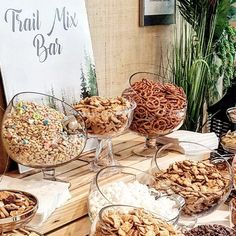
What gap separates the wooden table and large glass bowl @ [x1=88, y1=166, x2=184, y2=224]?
0.07 m

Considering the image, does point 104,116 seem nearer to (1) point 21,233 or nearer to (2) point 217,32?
(1) point 21,233

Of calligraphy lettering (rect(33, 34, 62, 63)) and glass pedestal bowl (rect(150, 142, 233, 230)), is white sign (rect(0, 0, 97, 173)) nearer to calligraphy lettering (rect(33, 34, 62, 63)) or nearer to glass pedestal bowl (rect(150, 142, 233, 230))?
calligraphy lettering (rect(33, 34, 62, 63))

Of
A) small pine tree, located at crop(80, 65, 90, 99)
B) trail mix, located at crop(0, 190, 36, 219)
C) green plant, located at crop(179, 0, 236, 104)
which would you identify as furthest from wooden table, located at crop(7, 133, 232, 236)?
green plant, located at crop(179, 0, 236, 104)

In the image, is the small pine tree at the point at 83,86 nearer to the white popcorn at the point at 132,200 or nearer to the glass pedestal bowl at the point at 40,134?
the glass pedestal bowl at the point at 40,134

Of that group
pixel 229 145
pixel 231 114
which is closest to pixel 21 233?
pixel 229 145

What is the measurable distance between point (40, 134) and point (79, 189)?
0.21 metres

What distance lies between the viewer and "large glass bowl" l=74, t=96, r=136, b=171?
1535 millimetres

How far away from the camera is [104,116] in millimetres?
1532

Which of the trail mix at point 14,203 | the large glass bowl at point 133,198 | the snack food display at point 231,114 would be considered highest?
the trail mix at point 14,203

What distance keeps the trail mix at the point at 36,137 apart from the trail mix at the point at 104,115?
114 mm

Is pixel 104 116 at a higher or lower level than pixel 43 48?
lower

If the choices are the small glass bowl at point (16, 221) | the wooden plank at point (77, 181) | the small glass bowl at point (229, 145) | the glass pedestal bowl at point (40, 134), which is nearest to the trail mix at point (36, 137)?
the glass pedestal bowl at point (40, 134)

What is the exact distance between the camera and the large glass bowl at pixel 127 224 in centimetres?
110

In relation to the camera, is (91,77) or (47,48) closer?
(47,48)
